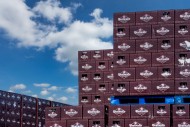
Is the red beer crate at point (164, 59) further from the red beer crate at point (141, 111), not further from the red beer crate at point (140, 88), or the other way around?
the red beer crate at point (141, 111)

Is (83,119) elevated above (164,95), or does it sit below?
below

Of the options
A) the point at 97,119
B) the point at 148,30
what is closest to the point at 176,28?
the point at 148,30

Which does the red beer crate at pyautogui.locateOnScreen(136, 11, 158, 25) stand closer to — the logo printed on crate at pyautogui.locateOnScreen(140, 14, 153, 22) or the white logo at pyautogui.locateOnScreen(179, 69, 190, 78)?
the logo printed on crate at pyautogui.locateOnScreen(140, 14, 153, 22)

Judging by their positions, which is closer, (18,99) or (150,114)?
(150,114)

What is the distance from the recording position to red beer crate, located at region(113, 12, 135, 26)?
16609 mm

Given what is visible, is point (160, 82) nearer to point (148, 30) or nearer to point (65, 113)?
point (148, 30)

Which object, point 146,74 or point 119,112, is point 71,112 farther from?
point 146,74

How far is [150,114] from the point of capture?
14.9 metres

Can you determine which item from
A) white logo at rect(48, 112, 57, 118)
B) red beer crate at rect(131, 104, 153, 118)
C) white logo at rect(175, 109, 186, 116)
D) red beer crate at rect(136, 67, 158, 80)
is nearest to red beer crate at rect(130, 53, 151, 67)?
red beer crate at rect(136, 67, 158, 80)

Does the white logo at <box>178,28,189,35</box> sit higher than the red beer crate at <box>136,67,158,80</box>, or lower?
higher

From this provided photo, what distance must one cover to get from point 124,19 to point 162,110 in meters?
4.30

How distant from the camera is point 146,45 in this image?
16.2 meters

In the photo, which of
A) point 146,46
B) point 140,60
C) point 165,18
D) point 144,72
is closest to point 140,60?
point 140,60

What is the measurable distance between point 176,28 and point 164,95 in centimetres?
280
